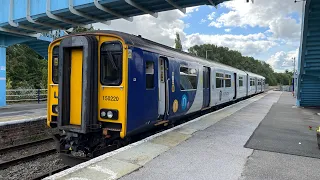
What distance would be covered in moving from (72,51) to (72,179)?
3.15 meters

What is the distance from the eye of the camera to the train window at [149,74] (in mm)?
6711

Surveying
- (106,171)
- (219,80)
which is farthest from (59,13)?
(106,171)

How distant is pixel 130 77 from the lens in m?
5.87

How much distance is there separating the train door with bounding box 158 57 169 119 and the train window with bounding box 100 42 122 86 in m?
1.86

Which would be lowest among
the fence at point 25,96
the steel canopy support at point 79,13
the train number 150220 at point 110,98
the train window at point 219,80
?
the fence at point 25,96

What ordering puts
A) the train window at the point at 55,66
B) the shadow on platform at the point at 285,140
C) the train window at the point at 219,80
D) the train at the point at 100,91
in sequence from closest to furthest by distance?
the train at the point at 100,91 → the shadow on platform at the point at 285,140 → the train window at the point at 55,66 → the train window at the point at 219,80

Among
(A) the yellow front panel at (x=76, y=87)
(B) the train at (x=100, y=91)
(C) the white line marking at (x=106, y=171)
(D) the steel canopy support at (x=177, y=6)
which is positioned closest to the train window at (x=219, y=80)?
(D) the steel canopy support at (x=177, y=6)

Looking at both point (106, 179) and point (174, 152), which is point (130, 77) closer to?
point (174, 152)

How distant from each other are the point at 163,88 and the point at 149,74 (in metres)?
1.04

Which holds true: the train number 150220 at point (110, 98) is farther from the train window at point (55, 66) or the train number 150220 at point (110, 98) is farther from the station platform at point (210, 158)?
the train window at point (55, 66)

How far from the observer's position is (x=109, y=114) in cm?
593

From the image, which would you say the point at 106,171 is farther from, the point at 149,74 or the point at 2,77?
the point at 2,77

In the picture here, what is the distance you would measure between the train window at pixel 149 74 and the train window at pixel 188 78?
2.17 m

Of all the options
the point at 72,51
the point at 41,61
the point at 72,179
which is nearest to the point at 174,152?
the point at 72,179
